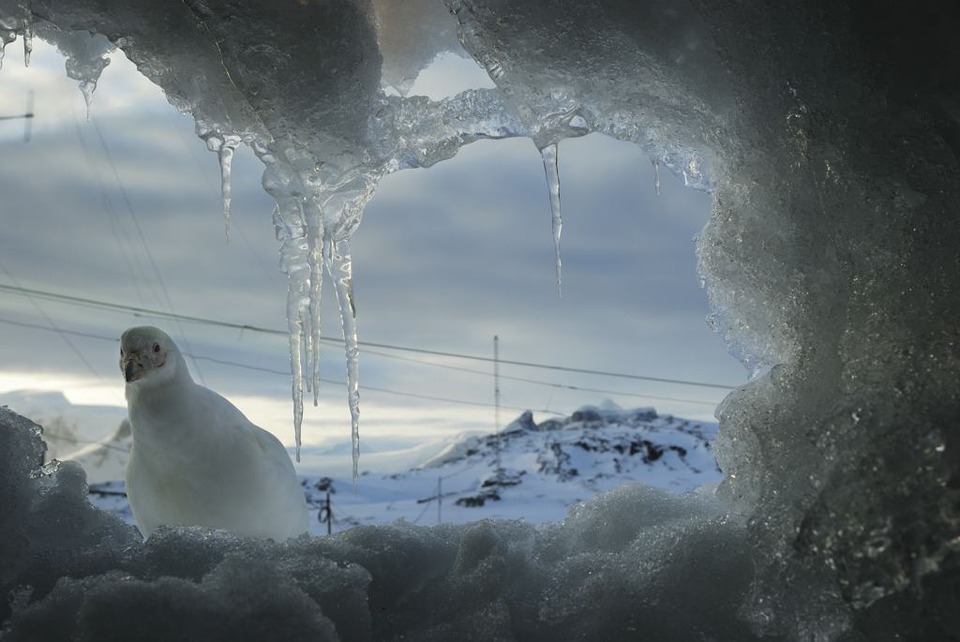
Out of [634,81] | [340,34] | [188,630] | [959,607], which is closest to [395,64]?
[340,34]

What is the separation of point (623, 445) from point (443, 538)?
21.3 metres

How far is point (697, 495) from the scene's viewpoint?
250cm

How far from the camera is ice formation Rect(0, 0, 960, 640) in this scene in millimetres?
1657

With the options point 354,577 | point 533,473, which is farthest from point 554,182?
point 533,473

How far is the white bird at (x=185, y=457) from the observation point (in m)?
2.98

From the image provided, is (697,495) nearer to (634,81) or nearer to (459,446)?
(634,81)

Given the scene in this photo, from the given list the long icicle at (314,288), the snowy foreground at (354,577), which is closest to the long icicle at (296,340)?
the long icicle at (314,288)

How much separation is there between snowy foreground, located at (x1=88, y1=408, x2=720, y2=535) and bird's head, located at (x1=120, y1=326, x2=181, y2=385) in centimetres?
1329

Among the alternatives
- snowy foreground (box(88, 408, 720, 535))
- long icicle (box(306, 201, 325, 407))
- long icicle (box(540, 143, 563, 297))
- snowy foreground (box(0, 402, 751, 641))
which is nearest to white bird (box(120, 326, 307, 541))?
long icicle (box(306, 201, 325, 407))

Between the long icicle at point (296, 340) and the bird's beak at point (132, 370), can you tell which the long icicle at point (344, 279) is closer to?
the long icicle at point (296, 340)

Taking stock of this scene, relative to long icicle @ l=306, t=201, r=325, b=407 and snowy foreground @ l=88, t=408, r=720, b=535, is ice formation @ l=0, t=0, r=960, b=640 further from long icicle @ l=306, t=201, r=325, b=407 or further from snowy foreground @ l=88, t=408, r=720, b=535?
snowy foreground @ l=88, t=408, r=720, b=535

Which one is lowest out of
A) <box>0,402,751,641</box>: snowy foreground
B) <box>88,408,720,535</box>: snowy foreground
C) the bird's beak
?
<box>88,408,720,535</box>: snowy foreground

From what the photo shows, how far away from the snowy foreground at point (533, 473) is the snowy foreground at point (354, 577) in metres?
14.1

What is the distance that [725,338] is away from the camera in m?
2.36
